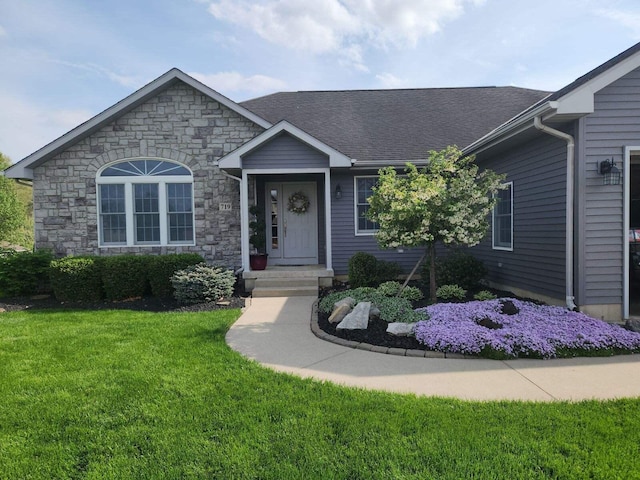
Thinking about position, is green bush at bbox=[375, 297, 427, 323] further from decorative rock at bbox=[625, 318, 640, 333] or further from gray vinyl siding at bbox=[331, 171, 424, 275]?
gray vinyl siding at bbox=[331, 171, 424, 275]

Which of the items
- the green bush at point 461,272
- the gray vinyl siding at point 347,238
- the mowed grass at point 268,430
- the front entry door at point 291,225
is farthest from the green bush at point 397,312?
the front entry door at point 291,225

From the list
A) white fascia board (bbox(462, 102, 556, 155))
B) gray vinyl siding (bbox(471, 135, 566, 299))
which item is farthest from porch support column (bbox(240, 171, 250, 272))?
gray vinyl siding (bbox(471, 135, 566, 299))

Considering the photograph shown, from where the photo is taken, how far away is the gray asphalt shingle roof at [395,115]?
10133 millimetres

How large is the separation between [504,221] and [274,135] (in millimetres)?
5437

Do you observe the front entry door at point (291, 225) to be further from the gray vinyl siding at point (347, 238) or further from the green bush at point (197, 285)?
the green bush at point (197, 285)

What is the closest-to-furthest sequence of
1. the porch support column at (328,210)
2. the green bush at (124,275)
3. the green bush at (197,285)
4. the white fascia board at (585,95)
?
the white fascia board at (585,95) → the green bush at (197,285) → the green bush at (124,275) → the porch support column at (328,210)

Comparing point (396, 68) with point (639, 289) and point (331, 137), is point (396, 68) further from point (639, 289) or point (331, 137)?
point (639, 289)

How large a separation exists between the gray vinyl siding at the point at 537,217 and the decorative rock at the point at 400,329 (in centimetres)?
275

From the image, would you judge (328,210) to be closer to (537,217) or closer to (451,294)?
(451,294)

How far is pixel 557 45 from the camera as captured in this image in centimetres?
676

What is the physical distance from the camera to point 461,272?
7691mm

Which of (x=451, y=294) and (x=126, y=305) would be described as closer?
(x=451, y=294)

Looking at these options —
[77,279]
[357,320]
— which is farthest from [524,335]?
[77,279]

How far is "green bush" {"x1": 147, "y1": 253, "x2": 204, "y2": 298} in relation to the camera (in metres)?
8.13
